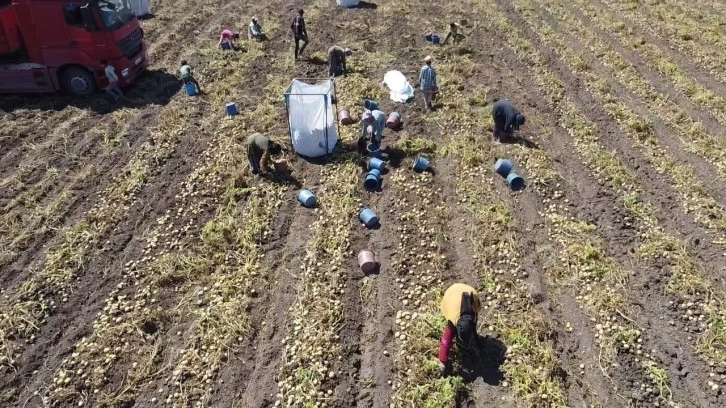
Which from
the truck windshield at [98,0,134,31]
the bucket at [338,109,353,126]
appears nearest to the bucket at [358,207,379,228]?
the bucket at [338,109,353,126]

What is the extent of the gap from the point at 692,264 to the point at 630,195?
2289mm

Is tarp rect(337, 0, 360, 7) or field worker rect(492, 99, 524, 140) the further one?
tarp rect(337, 0, 360, 7)

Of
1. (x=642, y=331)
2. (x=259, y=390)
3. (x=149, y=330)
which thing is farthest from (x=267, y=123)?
(x=642, y=331)

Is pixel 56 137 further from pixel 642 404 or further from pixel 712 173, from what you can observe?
pixel 712 173

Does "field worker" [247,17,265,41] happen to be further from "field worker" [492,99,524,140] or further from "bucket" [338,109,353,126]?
"field worker" [492,99,524,140]

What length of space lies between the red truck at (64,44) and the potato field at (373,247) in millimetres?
709

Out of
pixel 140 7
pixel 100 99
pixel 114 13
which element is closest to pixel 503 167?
pixel 100 99

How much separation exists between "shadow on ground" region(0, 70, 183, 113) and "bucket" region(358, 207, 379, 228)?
8739mm

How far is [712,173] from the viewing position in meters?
12.3

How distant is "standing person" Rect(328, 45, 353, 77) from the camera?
679 inches

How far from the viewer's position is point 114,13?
1606 centimetres

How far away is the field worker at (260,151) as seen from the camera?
40.0 ft

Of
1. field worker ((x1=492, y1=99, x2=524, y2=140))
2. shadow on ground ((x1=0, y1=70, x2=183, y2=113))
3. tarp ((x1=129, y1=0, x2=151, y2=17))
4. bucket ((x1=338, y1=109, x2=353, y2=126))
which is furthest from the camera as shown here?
tarp ((x1=129, y1=0, x2=151, y2=17))

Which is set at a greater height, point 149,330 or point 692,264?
point 692,264
